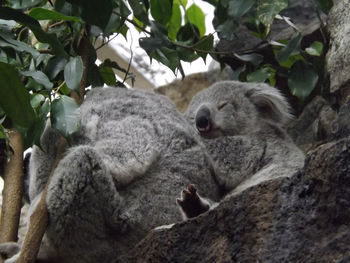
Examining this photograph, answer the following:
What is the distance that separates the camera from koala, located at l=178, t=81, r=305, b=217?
4141 mm

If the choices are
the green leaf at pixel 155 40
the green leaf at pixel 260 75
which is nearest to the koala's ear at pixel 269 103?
the green leaf at pixel 260 75

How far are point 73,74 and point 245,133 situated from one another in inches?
75.2

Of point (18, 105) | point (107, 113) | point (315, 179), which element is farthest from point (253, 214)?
point (107, 113)

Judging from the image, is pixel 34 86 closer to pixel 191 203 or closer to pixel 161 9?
pixel 161 9

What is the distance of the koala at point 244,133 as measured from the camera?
13.6 feet

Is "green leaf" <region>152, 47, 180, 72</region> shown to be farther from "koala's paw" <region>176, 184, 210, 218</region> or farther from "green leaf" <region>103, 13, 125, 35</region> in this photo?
"koala's paw" <region>176, 184, 210, 218</region>

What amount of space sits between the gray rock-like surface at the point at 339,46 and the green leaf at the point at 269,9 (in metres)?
0.71

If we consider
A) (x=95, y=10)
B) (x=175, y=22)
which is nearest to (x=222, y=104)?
(x=175, y=22)

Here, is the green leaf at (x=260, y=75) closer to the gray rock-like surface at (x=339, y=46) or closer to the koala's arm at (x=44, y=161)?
the gray rock-like surface at (x=339, y=46)

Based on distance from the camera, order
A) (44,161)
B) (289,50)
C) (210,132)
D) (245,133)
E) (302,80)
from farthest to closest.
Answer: (245,133) → (210,132) → (302,80) → (289,50) → (44,161)

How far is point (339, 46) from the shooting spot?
169 inches

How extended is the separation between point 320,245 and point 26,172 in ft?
8.71

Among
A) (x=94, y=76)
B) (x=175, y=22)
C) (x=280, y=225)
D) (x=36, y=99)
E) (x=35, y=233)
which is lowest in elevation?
(x=280, y=225)

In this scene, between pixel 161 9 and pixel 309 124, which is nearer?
pixel 161 9
